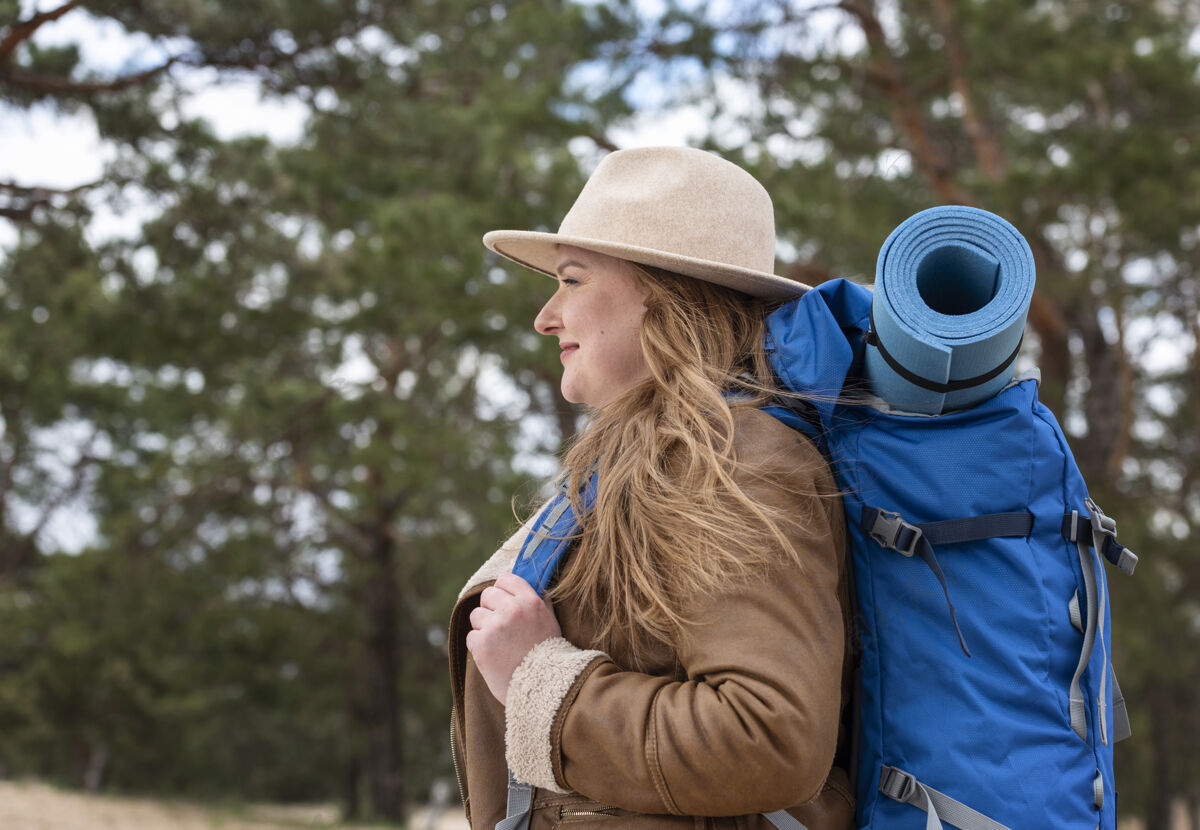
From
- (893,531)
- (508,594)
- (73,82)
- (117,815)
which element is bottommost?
(117,815)

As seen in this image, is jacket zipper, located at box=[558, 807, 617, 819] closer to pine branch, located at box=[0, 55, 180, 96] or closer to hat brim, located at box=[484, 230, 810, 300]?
hat brim, located at box=[484, 230, 810, 300]

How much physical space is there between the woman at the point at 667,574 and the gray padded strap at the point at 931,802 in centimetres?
9

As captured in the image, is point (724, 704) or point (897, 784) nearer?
point (724, 704)

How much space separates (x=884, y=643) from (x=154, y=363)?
800cm

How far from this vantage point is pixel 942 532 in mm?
1362

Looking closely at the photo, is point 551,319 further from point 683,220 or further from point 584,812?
point 584,812

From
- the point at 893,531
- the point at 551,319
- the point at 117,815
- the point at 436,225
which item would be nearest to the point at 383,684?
the point at 117,815

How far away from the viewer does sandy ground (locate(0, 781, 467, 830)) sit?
948cm

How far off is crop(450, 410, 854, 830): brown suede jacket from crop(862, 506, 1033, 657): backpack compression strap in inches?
3.0

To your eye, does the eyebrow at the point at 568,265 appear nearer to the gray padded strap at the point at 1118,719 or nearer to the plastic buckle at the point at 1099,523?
the plastic buckle at the point at 1099,523

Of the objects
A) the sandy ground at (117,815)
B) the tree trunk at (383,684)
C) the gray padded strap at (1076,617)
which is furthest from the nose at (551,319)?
the tree trunk at (383,684)

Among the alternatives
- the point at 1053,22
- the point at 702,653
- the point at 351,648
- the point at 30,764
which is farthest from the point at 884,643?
the point at 30,764

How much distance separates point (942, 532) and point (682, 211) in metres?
0.68

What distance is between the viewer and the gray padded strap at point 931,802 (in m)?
1.30
